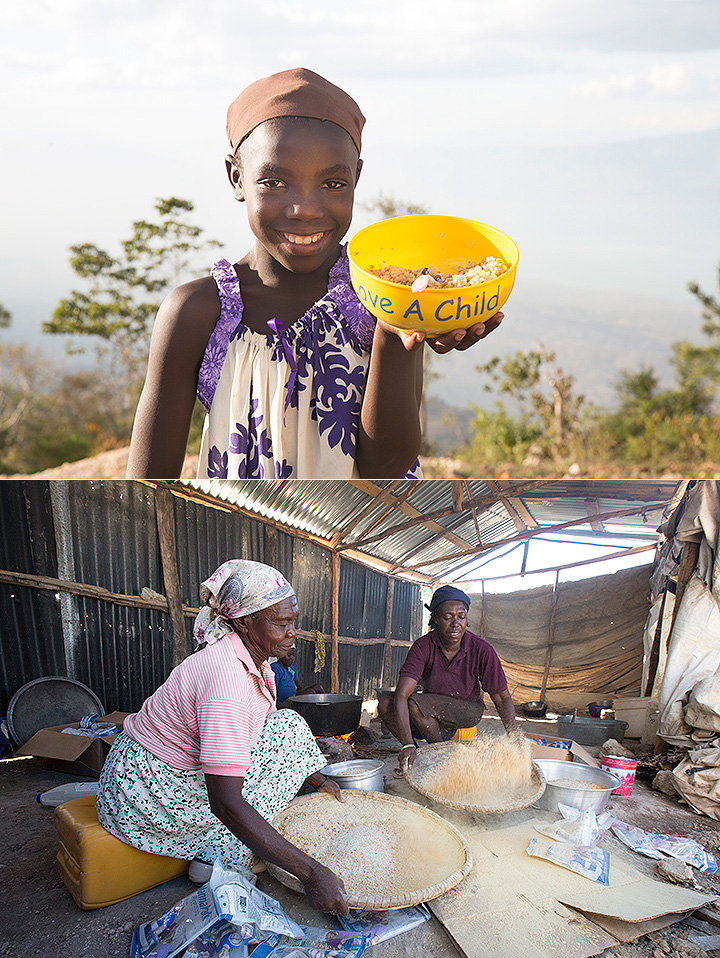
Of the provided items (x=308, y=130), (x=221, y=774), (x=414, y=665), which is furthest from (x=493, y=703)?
(x=308, y=130)

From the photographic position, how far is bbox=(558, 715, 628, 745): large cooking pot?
117cm

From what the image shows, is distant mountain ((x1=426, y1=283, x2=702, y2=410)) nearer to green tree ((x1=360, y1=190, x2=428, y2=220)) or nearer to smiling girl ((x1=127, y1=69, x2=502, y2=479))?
green tree ((x1=360, y1=190, x2=428, y2=220))

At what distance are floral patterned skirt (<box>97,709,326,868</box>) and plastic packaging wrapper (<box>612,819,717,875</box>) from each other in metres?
0.52

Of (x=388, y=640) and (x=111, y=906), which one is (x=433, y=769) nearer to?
(x=388, y=640)

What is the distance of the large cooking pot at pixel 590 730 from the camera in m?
1.17

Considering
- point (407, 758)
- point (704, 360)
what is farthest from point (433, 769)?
point (704, 360)

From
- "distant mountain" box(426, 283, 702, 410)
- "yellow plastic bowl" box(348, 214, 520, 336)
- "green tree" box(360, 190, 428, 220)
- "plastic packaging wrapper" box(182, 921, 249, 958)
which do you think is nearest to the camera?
"plastic packaging wrapper" box(182, 921, 249, 958)

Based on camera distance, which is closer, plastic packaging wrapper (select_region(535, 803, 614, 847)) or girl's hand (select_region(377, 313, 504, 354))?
plastic packaging wrapper (select_region(535, 803, 614, 847))

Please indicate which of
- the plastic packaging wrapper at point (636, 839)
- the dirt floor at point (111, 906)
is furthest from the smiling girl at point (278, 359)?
the plastic packaging wrapper at point (636, 839)

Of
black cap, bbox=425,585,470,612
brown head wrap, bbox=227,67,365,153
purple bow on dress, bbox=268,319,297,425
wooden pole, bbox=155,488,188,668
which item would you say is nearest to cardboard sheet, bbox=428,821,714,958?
black cap, bbox=425,585,470,612

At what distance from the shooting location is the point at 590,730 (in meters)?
1.17

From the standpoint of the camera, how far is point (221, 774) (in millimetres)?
1030

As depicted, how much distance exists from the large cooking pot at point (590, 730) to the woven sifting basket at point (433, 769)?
77 millimetres

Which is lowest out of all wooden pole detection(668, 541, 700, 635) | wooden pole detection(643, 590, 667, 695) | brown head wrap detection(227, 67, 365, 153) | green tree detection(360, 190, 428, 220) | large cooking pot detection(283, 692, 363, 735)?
large cooking pot detection(283, 692, 363, 735)
